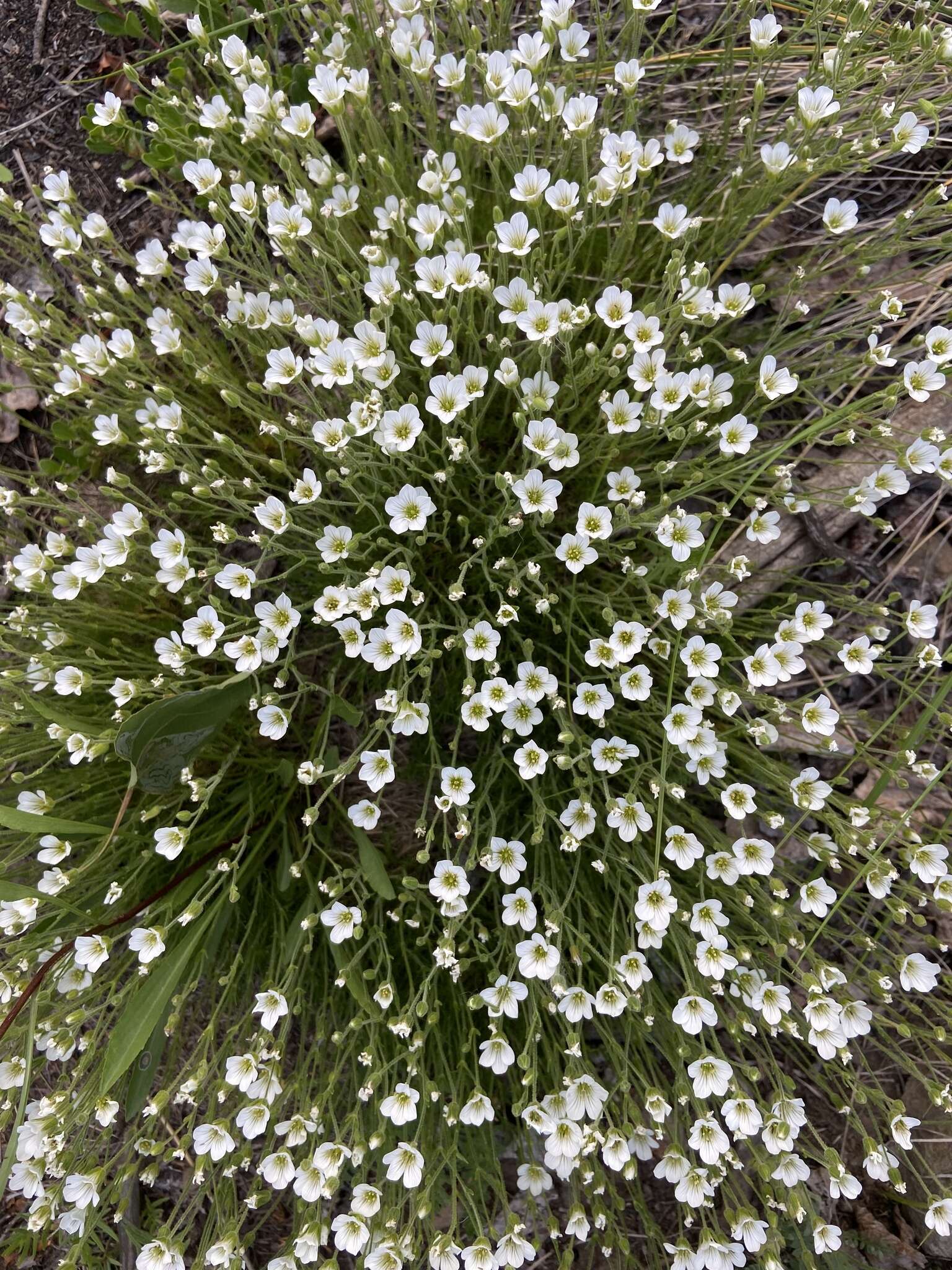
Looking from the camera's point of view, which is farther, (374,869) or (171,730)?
(374,869)

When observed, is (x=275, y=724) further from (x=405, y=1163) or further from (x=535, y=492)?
(x=405, y=1163)

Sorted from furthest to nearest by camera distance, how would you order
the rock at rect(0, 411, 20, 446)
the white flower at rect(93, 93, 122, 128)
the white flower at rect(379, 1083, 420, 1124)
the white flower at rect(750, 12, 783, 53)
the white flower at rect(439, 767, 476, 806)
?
the rock at rect(0, 411, 20, 446)
the white flower at rect(93, 93, 122, 128)
the white flower at rect(750, 12, 783, 53)
the white flower at rect(439, 767, 476, 806)
the white flower at rect(379, 1083, 420, 1124)

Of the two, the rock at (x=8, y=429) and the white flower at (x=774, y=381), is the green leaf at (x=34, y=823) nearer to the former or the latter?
the rock at (x=8, y=429)

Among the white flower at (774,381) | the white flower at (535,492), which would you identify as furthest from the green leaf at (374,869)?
the white flower at (774,381)

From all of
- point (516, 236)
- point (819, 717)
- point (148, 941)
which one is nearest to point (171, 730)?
point (148, 941)

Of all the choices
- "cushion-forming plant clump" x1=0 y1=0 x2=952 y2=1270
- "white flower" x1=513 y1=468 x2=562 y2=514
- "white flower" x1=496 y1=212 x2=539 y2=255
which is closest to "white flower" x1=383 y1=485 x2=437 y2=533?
"cushion-forming plant clump" x1=0 y1=0 x2=952 y2=1270

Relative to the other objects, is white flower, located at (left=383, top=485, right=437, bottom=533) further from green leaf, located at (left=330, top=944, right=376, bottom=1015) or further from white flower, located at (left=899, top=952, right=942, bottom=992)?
white flower, located at (left=899, top=952, right=942, bottom=992)
